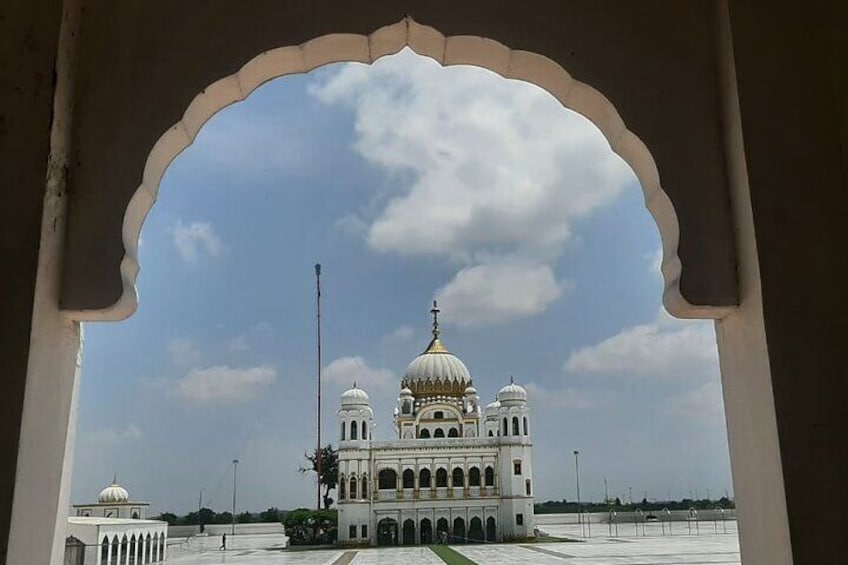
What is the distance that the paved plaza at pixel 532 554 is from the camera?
76.0 ft

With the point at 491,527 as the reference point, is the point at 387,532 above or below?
below

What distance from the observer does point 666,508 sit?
5288 centimetres

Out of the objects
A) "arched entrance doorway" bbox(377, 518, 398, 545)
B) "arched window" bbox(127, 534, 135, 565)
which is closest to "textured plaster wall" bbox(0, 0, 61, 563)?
"arched window" bbox(127, 534, 135, 565)

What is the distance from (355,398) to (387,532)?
20.1 feet

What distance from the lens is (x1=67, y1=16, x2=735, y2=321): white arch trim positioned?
1886mm

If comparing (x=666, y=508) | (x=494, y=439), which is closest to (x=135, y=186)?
(x=494, y=439)

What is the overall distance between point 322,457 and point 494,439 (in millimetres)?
12045

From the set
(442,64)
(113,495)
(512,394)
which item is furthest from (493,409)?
(442,64)

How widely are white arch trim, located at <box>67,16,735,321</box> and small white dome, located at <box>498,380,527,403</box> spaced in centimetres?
3525

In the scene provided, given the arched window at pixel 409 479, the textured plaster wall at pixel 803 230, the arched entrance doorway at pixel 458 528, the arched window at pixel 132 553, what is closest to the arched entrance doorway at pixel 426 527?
the arched entrance doorway at pixel 458 528

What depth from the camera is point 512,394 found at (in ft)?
120

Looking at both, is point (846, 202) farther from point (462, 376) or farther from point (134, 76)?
point (462, 376)

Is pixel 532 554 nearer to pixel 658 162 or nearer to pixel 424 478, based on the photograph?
pixel 424 478

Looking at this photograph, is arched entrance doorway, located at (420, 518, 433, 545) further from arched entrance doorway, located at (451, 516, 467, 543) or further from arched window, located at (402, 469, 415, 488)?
arched window, located at (402, 469, 415, 488)
